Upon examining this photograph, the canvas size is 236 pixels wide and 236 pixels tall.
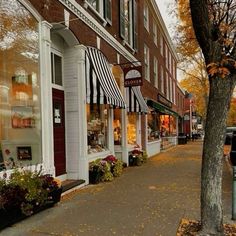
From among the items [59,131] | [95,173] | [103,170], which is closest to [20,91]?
[59,131]

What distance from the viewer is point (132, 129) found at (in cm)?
1563

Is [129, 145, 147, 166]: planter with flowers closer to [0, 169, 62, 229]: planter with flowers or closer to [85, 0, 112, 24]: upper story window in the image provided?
[85, 0, 112, 24]: upper story window

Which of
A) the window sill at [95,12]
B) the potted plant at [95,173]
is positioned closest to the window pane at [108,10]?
the window sill at [95,12]

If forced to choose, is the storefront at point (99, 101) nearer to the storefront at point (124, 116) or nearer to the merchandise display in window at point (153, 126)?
the storefront at point (124, 116)

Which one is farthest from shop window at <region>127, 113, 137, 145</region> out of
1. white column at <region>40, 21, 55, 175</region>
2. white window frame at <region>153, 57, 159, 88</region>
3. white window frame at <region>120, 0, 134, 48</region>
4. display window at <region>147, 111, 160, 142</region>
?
white column at <region>40, 21, 55, 175</region>

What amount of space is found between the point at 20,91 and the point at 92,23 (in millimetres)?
3752

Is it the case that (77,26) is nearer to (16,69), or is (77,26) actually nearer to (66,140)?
(16,69)

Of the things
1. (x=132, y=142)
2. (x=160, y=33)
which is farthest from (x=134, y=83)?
(x=160, y=33)

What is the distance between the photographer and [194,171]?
483 inches

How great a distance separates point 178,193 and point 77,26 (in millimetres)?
5257

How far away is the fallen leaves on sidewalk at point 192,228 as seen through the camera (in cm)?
527

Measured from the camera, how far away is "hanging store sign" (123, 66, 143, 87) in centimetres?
1275

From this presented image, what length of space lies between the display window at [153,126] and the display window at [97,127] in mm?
7219

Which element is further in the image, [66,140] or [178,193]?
[66,140]
